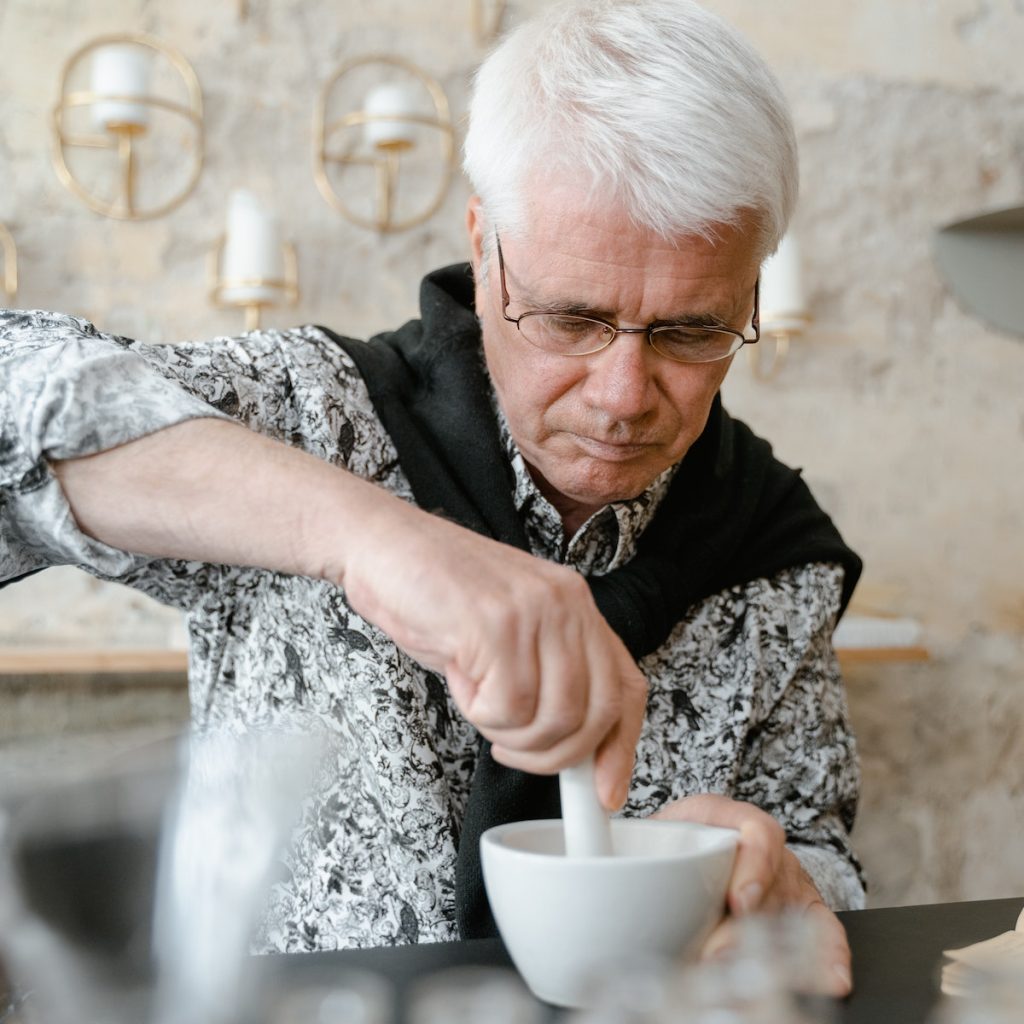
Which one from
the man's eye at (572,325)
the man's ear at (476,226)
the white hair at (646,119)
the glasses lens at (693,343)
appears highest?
the white hair at (646,119)

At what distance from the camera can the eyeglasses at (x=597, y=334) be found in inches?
39.1

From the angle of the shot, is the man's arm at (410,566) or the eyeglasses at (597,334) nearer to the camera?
the man's arm at (410,566)

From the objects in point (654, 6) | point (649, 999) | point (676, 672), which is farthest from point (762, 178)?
point (649, 999)

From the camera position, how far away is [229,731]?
42.0 inches

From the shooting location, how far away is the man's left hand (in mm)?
616

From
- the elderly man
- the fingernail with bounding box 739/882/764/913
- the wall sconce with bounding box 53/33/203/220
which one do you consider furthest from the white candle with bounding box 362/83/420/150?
the fingernail with bounding box 739/882/764/913

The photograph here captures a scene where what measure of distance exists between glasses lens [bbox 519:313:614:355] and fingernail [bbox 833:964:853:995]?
52cm

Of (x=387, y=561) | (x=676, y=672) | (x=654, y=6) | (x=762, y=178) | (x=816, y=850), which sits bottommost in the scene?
(x=816, y=850)

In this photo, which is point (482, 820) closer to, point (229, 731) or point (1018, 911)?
point (229, 731)

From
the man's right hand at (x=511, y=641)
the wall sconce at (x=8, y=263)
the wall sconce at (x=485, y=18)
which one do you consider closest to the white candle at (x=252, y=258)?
the wall sconce at (x=8, y=263)

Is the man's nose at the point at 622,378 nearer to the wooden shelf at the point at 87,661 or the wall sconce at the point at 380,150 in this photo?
the wooden shelf at the point at 87,661

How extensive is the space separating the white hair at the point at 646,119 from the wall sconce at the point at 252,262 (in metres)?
1.23

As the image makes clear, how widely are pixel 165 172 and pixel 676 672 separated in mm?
1579

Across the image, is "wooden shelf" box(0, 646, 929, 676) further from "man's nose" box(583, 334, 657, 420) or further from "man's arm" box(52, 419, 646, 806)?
"man's arm" box(52, 419, 646, 806)
